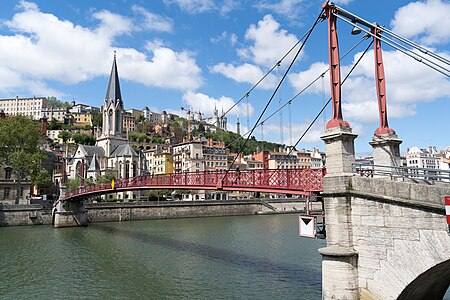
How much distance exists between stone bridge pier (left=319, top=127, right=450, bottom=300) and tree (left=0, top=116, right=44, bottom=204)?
142ft

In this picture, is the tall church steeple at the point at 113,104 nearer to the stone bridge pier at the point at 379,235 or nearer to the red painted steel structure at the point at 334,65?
the red painted steel structure at the point at 334,65

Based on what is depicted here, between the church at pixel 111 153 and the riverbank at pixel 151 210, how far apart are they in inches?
1229

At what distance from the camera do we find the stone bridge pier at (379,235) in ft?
26.1

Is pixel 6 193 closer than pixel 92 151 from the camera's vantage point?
Yes

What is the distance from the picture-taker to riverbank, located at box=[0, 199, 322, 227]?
40.9 meters

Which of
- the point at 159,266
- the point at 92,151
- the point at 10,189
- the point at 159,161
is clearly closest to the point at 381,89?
the point at 159,266

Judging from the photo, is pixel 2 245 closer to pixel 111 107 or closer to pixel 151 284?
pixel 151 284

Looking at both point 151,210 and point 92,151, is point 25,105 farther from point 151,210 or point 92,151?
point 151,210

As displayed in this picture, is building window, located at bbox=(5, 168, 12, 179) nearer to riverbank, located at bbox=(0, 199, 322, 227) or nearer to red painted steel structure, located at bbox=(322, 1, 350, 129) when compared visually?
riverbank, located at bbox=(0, 199, 322, 227)

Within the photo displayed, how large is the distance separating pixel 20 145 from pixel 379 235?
4848 cm

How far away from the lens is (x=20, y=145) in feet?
154

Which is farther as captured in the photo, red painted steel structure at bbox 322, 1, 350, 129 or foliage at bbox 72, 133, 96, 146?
foliage at bbox 72, 133, 96, 146

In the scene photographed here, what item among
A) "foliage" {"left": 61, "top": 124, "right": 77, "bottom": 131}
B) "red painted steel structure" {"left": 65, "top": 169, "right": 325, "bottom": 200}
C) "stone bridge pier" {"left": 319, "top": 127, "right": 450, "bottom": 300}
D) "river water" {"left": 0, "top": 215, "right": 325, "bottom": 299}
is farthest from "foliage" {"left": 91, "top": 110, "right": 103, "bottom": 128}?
"stone bridge pier" {"left": 319, "top": 127, "right": 450, "bottom": 300}

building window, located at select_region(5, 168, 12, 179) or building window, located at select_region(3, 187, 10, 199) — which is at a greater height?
building window, located at select_region(5, 168, 12, 179)
